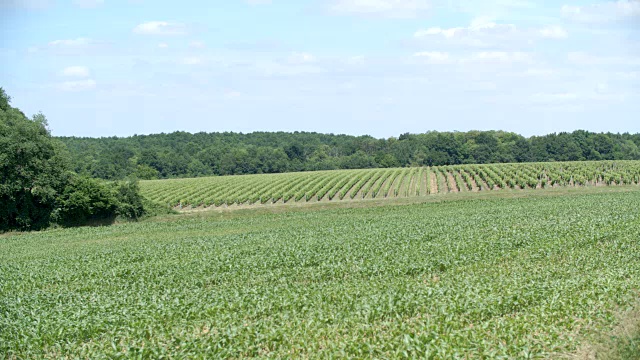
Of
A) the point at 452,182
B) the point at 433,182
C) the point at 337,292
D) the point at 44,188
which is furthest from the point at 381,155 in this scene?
the point at 337,292

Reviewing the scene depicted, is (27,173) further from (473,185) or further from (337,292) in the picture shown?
(473,185)

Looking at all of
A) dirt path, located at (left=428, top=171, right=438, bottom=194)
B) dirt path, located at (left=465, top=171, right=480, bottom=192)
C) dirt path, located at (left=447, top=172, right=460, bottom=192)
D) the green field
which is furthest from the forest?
the green field

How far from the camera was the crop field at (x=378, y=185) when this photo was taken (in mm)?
60562

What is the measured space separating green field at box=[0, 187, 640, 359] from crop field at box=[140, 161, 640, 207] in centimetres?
3077

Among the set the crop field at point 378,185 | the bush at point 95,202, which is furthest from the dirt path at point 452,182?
the bush at point 95,202

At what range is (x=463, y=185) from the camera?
67562 millimetres

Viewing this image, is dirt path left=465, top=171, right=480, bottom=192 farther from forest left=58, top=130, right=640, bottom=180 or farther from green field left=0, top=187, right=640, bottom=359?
A: forest left=58, top=130, right=640, bottom=180

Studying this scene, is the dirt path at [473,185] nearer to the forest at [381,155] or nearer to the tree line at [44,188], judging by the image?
the tree line at [44,188]

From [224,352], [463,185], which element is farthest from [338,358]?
[463,185]

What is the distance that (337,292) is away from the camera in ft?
49.3

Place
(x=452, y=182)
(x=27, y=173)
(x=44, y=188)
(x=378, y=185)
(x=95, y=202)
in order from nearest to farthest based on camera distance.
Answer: (x=27, y=173), (x=44, y=188), (x=95, y=202), (x=378, y=185), (x=452, y=182)

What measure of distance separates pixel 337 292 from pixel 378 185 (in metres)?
54.2

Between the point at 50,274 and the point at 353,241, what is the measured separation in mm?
11690

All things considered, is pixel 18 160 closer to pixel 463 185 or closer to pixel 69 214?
pixel 69 214
